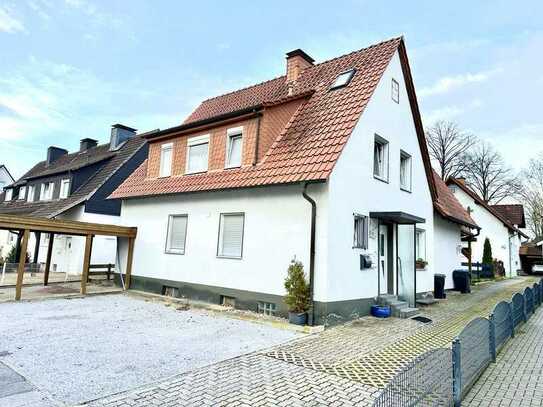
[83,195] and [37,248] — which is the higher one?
[83,195]

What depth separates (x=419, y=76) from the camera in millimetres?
13992

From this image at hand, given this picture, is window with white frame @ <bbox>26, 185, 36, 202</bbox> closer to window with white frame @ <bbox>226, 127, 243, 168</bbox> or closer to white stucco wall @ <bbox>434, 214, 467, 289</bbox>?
window with white frame @ <bbox>226, 127, 243, 168</bbox>

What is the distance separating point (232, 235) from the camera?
37.8 feet

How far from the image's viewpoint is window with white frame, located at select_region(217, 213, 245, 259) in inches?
445

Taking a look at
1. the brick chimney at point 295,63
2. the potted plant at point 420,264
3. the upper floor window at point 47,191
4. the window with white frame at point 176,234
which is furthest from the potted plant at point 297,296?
the upper floor window at point 47,191

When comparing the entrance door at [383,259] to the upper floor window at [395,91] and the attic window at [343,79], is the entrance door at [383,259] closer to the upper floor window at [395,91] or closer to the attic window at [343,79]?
the upper floor window at [395,91]

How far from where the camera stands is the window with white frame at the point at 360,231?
10484 millimetres

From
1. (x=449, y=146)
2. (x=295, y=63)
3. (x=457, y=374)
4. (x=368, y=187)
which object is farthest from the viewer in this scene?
(x=449, y=146)

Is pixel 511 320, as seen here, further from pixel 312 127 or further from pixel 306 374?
pixel 312 127

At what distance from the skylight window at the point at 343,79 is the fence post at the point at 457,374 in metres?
8.84

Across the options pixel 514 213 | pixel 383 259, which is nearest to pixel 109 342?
pixel 383 259

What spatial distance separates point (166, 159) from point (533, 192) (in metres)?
48.9

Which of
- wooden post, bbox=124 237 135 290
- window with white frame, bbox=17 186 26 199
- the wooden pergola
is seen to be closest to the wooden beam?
the wooden pergola

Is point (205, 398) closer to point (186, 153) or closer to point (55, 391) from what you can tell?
point (55, 391)
